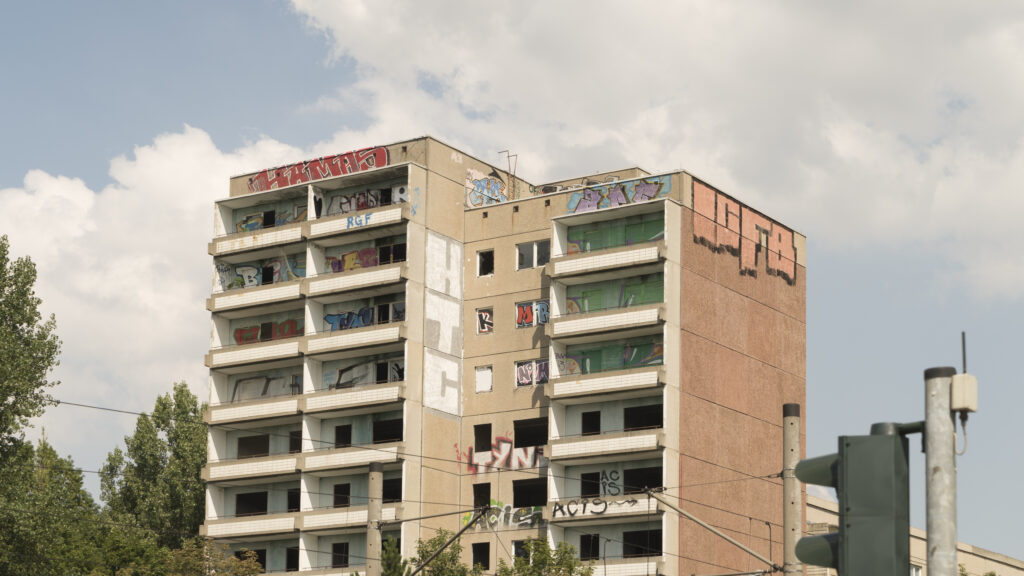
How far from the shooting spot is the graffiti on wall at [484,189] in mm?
87062

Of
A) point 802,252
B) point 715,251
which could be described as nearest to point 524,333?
point 715,251

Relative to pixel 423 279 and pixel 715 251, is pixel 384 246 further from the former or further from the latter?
pixel 715 251

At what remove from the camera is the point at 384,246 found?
278 feet

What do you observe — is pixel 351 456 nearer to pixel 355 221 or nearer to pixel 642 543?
pixel 355 221

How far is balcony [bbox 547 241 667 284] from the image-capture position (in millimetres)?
76875

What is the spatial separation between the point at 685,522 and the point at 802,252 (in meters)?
20.6

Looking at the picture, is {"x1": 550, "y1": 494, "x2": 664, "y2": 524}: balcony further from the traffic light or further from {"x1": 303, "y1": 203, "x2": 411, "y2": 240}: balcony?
the traffic light

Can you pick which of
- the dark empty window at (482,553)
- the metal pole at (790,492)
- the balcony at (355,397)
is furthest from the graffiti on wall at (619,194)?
the metal pole at (790,492)

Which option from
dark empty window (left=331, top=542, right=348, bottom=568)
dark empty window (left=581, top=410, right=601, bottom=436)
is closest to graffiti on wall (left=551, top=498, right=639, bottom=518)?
dark empty window (left=581, top=410, right=601, bottom=436)

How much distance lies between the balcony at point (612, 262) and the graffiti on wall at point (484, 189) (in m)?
9.36

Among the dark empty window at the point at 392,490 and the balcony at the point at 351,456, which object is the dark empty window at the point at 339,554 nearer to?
the dark empty window at the point at 392,490

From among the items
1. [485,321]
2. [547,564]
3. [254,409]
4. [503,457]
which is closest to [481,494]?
[503,457]

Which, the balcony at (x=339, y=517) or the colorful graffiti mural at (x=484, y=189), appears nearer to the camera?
the balcony at (x=339, y=517)

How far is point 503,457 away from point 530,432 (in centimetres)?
206
